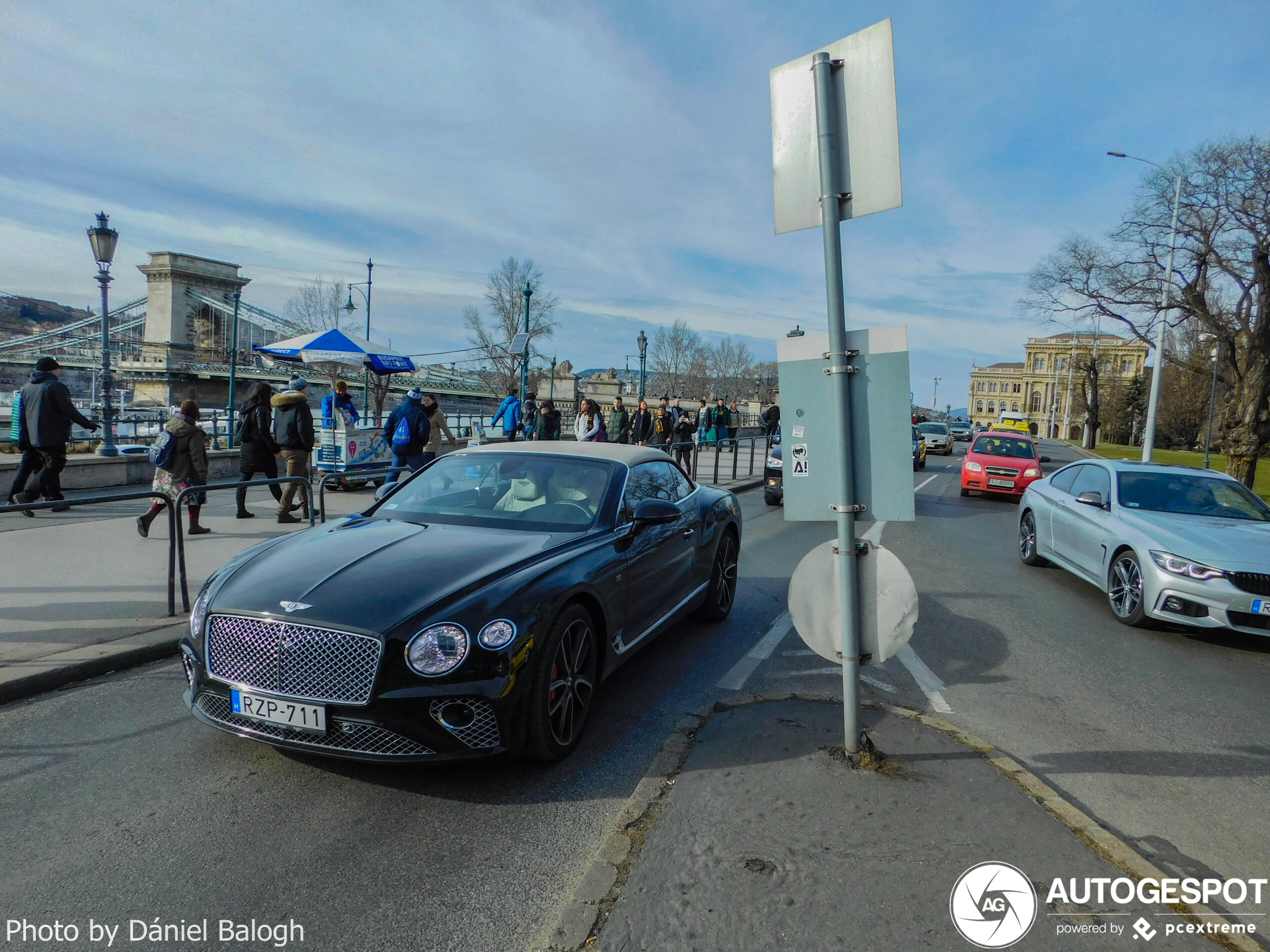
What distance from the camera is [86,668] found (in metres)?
4.81

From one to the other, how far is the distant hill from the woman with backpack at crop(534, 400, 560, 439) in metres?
109

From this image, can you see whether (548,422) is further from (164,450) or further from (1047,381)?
(1047,381)

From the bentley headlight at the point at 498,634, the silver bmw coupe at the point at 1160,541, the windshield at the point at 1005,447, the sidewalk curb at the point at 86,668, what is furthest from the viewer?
the windshield at the point at 1005,447

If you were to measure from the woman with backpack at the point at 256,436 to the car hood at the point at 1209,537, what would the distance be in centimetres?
967

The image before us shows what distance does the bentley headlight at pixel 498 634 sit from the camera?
339 centimetres

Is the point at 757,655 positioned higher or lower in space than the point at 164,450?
lower

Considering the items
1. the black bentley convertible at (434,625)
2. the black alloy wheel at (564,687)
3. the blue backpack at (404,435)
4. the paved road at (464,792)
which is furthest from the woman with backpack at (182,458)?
the black alloy wheel at (564,687)

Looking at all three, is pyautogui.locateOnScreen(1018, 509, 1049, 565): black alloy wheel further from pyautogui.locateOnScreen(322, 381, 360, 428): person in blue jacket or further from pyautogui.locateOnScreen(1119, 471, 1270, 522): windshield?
pyautogui.locateOnScreen(322, 381, 360, 428): person in blue jacket

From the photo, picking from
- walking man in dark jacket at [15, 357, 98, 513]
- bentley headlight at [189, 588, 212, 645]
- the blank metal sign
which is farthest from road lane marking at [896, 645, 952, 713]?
walking man in dark jacket at [15, 357, 98, 513]

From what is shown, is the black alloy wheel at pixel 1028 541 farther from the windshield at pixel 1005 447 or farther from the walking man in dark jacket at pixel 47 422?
the walking man in dark jacket at pixel 47 422

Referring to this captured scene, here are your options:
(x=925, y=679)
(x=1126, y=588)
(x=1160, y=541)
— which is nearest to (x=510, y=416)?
(x=1126, y=588)

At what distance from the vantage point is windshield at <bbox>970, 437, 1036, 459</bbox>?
18875mm

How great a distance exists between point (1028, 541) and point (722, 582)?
504 cm

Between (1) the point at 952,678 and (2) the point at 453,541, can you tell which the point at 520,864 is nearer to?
(2) the point at 453,541
